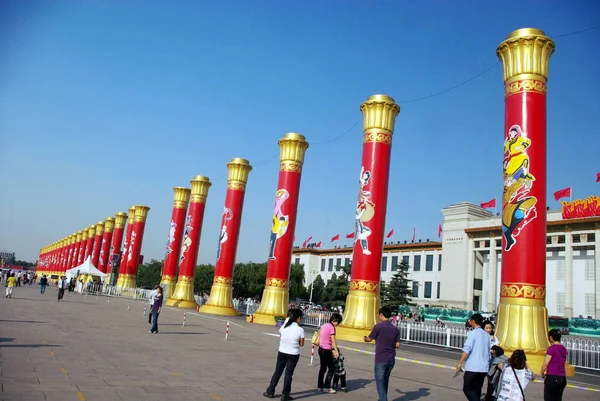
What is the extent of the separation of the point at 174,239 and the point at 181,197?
3639 mm

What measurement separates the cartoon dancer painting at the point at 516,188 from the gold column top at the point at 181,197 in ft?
95.9

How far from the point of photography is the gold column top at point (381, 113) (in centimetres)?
2167

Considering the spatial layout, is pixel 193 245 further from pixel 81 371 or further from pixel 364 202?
pixel 81 371

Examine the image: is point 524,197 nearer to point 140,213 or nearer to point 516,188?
point 516,188

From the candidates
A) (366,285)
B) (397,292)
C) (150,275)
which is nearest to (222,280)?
(366,285)

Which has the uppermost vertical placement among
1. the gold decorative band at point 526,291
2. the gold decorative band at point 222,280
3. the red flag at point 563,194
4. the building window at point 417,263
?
the red flag at point 563,194

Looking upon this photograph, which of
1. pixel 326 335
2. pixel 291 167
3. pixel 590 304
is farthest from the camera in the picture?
pixel 590 304

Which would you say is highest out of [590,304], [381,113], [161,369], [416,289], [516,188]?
[381,113]

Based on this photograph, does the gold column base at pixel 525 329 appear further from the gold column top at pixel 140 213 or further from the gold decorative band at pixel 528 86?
the gold column top at pixel 140 213

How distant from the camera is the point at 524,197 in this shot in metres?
15.8

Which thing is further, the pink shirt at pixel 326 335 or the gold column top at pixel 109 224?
the gold column top at pixel 109 224

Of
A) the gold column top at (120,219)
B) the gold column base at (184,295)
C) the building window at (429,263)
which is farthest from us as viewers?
the building window at (429,263)

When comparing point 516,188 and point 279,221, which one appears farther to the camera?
point 279,221

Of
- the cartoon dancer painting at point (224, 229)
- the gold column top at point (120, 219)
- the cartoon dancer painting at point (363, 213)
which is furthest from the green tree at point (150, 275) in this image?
the cartoon dancer painting at point (363, 213)
